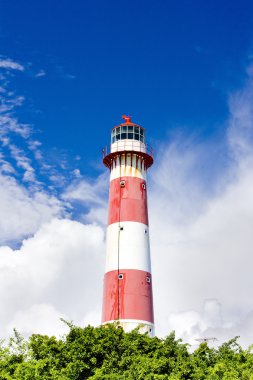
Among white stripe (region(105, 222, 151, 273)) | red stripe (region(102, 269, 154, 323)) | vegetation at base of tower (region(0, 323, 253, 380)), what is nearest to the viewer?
vegetation at base of tower (region(0, 323, 253, 380))

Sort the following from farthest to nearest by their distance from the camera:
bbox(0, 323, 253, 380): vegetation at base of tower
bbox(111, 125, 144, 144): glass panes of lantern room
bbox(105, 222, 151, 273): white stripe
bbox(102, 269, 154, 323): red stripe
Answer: bbox(111, 125, 144, 144): glass panes of lantern room < bbox(105, 222, 151, 273): white stripe < bbox(102, 269, 154, 323): red stripe < bbox(0, 323, 253, 380): vegetation at base of tower

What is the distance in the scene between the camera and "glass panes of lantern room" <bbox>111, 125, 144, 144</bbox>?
48.7m

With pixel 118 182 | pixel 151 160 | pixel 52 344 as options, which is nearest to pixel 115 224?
pixel 118 182

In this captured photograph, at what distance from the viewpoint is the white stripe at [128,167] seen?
154ft

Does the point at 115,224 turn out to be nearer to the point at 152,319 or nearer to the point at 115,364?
the point at 152,319

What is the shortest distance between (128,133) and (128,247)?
1046 centimetres

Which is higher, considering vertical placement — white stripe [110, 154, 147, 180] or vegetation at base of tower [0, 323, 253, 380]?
white stripe [110, 154, 147, 180]

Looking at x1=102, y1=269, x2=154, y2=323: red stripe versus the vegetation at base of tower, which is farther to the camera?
x1=102, y1=269, x2=154, y2=323: red stripe

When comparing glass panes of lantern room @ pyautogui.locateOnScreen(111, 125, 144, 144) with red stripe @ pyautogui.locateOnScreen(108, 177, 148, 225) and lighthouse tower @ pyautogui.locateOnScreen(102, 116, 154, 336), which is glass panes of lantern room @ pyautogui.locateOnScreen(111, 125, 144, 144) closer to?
lighthouse tower @ pyautogui.locateOnScreen(102, 116, 154, 336)

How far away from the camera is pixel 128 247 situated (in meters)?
43.9

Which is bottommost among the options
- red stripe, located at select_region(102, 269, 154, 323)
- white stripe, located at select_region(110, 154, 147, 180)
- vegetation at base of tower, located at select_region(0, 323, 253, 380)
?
vegetation at base of tower, located at select_region(0, 323, 253, 380)

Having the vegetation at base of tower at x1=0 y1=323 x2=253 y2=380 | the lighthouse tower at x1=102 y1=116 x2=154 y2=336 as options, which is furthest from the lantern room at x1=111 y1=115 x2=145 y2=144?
the vegetation at base of tower at x1=0 y1=323 x2=253 y2=380

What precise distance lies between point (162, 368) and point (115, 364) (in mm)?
2878

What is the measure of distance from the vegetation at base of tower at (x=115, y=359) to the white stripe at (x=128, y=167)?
51.2 feet
